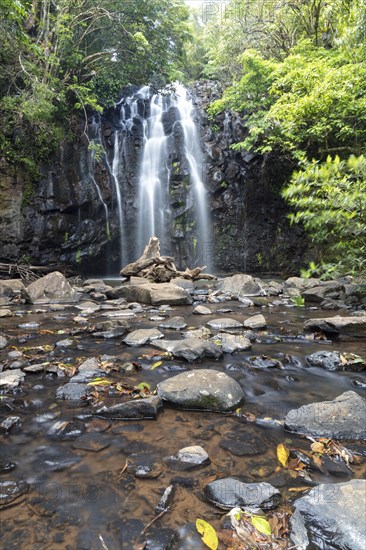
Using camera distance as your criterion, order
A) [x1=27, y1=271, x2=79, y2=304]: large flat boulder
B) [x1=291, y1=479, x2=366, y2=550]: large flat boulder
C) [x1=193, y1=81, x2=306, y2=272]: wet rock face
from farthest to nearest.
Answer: [x1=193, y1=81, x2=306, y2=272]: wet rock face → [x1=27, y1=271, x2=79, y2=304]: large flat boulder → [x1=291, y1=479, x2=366, y2=550]: large flat boulder

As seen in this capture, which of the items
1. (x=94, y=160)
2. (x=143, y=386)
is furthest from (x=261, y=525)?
(x=94, y=160)

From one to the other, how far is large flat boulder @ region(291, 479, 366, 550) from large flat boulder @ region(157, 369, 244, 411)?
108 cm

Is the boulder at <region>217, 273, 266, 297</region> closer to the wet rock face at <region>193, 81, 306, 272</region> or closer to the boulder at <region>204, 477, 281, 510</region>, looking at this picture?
the wet rock face at <region>193, 81, 306, 272</region>

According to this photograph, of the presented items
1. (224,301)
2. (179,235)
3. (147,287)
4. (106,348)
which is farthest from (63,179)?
(106,348)

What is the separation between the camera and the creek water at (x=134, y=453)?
145cm

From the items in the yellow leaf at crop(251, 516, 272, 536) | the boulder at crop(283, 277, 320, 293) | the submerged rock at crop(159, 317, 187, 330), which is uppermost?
the boulder at crop(283, 277, 320, 293)

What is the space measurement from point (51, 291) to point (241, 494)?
7.58 m

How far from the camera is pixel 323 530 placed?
134 centimetres

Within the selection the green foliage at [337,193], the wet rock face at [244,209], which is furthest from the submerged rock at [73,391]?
the wet rock face at [244,209]

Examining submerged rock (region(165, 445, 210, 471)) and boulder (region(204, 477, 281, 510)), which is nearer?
boulder (region(204, 477, 281, 510))

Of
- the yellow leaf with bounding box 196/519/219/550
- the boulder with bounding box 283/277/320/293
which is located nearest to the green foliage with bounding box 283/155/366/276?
the yellow leaf with bounding box 196/519/219/550

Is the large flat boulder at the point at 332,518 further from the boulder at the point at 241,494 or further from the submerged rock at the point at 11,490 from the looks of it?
the submerged rock at the point at 11,490

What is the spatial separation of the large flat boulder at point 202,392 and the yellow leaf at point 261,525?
1077mm

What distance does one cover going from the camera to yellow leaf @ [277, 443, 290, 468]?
1932mm
